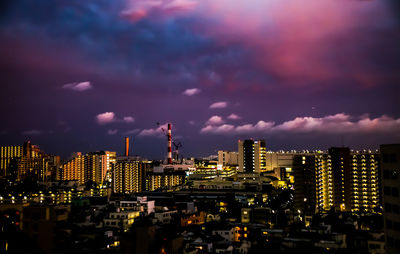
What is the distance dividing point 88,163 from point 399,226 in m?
30.8

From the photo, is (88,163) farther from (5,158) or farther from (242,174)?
(242,174)

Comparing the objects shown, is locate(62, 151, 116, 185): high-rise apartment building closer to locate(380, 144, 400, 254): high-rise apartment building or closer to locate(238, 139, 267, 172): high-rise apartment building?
locate(238, 139, 267, 172): high-rise apartment building

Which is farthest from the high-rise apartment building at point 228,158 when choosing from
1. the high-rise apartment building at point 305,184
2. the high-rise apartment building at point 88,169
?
the high-rise apartment building at point 305,184

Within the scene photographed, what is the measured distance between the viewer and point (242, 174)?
2822 centimetres

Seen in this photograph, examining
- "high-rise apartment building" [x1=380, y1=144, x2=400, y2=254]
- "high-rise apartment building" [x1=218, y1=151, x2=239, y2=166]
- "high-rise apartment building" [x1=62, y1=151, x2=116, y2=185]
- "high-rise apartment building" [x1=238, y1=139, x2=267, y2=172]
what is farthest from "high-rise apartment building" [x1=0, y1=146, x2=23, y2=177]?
"high-rise apartment building" [x1=380, y1=144, x2=400, y2=254]

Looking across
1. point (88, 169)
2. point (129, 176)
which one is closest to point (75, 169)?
point (88, 169)

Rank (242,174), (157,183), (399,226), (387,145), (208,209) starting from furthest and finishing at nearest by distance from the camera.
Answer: (157,183), (242,174), (208,209), (387,145), (399,226)

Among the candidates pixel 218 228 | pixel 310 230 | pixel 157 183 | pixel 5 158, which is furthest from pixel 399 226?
pixel 5 158

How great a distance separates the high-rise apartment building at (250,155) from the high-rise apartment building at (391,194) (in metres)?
26.8

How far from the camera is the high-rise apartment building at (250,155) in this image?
32688mm

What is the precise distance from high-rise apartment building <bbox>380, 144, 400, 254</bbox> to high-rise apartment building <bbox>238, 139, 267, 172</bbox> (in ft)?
88.1

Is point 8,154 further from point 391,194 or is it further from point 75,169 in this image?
point 391,194

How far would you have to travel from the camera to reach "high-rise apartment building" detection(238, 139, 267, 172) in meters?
32.7

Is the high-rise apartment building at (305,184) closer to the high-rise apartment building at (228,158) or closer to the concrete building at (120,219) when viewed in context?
the concrete building at (120,219)
